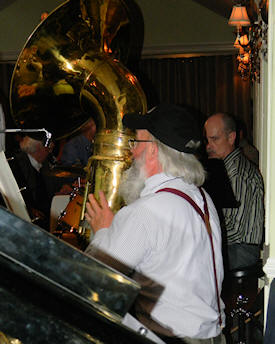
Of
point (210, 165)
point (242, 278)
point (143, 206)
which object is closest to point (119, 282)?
point (143, 206)

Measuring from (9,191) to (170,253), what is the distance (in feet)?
1.90

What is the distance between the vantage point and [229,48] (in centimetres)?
860

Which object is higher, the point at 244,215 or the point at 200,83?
the point at 200,83

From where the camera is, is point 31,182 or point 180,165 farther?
point 31,182


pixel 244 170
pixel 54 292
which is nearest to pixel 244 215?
pixel 244 170

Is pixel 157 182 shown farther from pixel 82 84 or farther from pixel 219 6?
pixel 219 6

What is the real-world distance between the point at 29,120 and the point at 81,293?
2.86 metres

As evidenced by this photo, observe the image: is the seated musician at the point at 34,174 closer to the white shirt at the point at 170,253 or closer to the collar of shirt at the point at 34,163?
the collar of shirt at the point at 34,163

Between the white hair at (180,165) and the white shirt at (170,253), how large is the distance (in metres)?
0.08

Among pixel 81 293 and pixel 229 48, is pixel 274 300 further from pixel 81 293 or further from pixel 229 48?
pixel 229 48

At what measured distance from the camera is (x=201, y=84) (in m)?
9.66

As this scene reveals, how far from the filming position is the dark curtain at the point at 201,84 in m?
9.49

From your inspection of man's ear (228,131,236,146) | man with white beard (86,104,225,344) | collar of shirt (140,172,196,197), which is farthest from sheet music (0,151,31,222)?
man's ear (228,131,236,146)

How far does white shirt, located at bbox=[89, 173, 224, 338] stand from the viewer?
1773 mm
